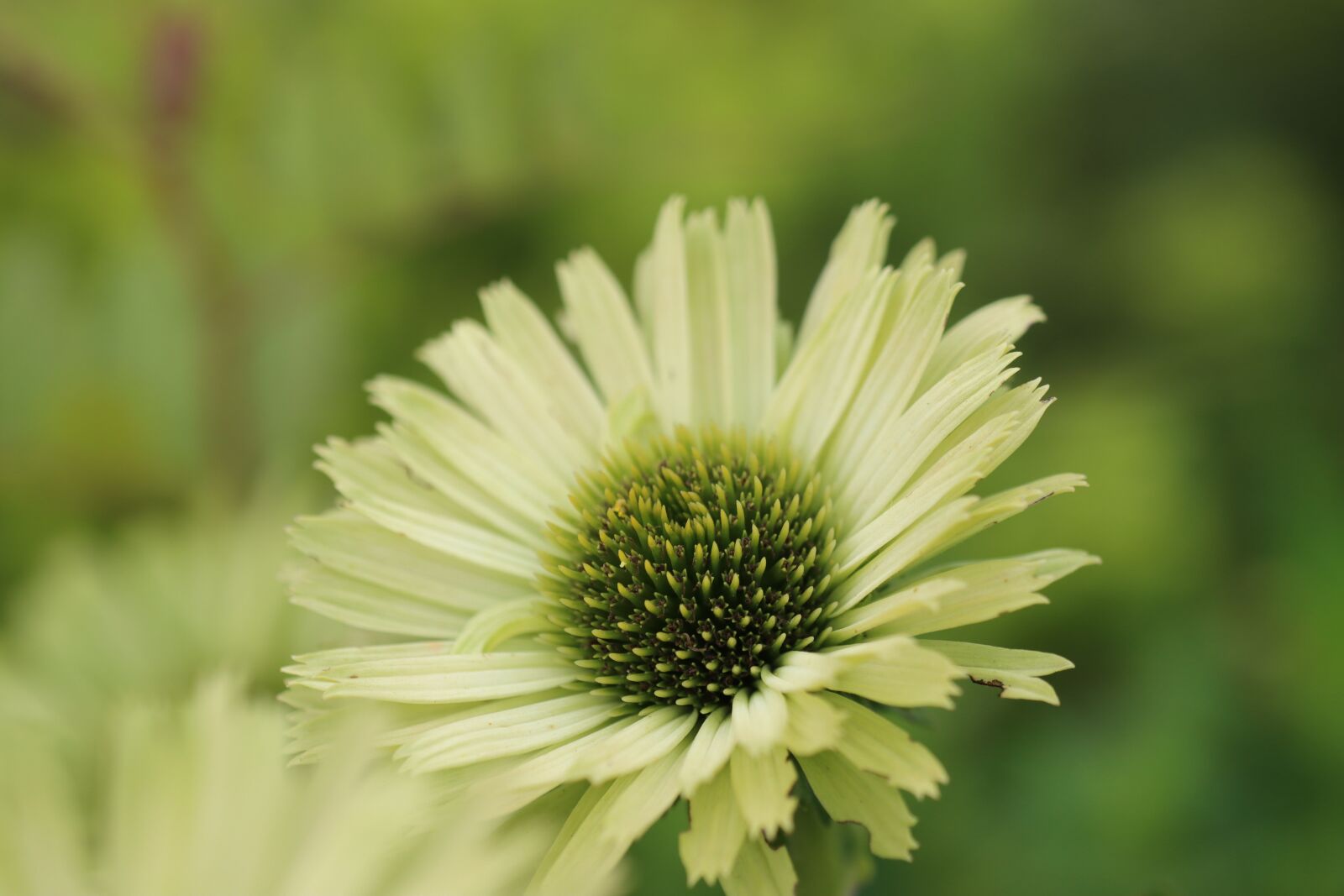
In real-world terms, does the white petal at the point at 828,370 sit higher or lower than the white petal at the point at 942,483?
higher

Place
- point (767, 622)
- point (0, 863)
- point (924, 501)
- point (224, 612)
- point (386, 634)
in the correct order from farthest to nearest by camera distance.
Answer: point (224, 612)
point (386, 634)
point (767, 622)
point (924, 501)
point (0, 863)

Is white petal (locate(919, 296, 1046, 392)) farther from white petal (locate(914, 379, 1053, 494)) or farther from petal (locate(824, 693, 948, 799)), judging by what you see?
petal (locate(824, 693, 948, 799))

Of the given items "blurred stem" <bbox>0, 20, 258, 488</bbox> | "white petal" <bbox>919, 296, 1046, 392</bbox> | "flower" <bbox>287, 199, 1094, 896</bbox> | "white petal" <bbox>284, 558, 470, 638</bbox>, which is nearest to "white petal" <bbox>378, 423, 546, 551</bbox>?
"flower" <bbox>287, 199, 1094, 896</bbox>

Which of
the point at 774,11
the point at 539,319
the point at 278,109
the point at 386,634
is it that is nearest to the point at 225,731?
the point at 386,634

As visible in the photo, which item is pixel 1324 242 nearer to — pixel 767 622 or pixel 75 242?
pixel 767 622

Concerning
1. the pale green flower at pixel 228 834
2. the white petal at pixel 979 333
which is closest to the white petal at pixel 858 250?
the white petal at pixel 979 333

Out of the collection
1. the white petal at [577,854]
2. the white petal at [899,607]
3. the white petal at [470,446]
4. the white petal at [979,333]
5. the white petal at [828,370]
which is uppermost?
the white petal at [470,446]

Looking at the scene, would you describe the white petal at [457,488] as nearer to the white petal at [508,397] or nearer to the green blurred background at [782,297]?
the white petal at [508,397]
